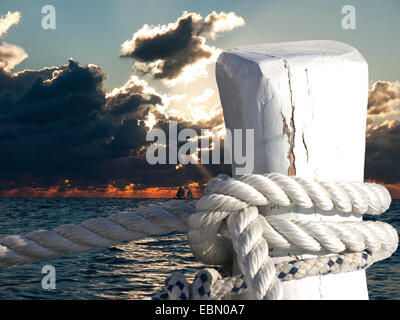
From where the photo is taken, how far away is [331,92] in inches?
49.0

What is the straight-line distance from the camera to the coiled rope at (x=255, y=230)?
1.21 m

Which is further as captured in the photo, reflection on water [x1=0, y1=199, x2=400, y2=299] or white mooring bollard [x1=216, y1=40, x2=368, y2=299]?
reflection on water [x1=0, y1=199, x2=400, y2=299]

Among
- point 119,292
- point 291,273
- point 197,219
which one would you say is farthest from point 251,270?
point 119,292

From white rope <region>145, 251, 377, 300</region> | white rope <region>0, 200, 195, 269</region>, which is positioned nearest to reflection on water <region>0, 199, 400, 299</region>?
white rope <region>0, 200, 195, 269</region>

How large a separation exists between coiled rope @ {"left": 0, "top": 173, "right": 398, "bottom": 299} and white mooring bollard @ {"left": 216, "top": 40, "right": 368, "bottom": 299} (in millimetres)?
45

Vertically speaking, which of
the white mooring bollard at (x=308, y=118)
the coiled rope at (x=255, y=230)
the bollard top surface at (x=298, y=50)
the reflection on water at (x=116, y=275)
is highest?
the bollard top surface at (x=298, y=50)

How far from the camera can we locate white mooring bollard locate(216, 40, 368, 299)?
4.05 feet

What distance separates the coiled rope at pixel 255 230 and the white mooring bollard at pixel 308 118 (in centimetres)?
4

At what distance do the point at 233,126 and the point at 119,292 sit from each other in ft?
22.0

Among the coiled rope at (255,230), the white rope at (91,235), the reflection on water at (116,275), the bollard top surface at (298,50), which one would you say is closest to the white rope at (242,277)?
the coiled rope at (255,230)

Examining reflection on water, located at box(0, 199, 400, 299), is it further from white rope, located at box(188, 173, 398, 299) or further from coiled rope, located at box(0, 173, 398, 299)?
white rope, located at box(188, 173, 398, 299)

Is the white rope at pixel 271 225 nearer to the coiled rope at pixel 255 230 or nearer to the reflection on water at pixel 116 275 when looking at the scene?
the coiled rope at pixel 255 230

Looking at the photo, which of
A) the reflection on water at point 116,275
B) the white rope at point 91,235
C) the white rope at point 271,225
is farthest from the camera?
the reflection on water at point 116,275
